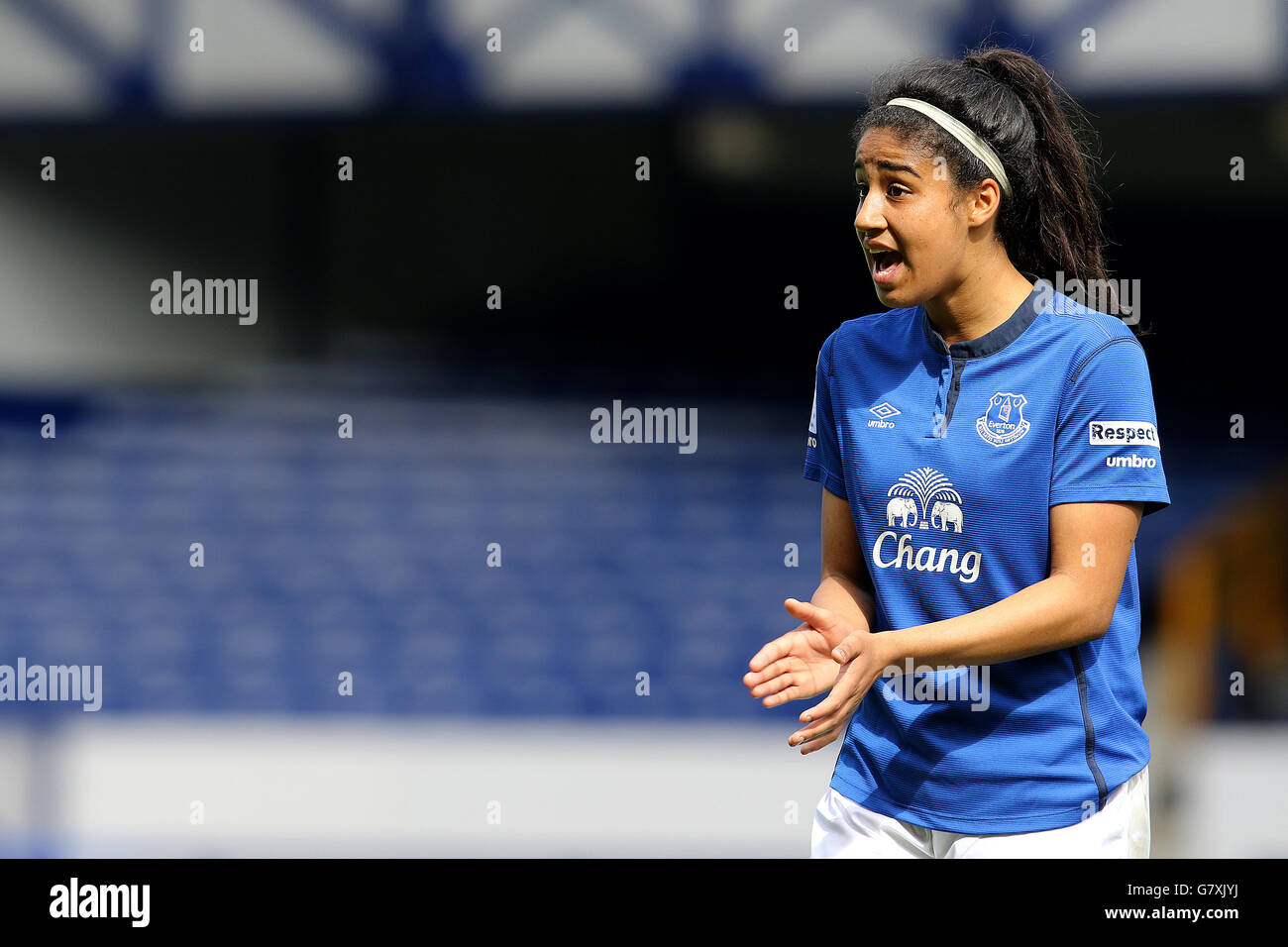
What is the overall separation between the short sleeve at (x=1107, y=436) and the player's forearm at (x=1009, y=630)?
11 cm

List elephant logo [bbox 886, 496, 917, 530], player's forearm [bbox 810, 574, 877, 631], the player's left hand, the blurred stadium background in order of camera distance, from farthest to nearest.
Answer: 1. the blurred stadium background
2. player's forearm [bbox 810, 574, 877, 631]
3. elephant logo [bbox 886, 496, 917, 530]
4. the player's left hand

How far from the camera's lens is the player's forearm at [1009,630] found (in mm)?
1291

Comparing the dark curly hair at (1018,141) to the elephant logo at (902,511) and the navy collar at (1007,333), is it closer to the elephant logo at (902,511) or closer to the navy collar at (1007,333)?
the navy collar at (1007,333)

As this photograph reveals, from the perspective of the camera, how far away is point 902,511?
1.40 metres

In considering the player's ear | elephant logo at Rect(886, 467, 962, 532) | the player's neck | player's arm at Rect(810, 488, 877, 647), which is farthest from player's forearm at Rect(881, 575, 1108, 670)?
the player's ear

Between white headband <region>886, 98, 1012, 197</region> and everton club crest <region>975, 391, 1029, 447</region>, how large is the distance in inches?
10.5

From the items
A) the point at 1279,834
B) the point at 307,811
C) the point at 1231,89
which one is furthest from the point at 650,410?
the point at 1279,834

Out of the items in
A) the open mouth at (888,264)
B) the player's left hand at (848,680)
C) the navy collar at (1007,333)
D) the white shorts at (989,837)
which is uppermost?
the open mouth at (888,264)

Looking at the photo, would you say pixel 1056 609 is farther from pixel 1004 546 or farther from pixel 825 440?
pixel 825 440

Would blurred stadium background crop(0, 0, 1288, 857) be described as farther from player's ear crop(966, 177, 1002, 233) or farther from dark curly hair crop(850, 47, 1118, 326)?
player's ear crop(966, 177, 1002, 233)

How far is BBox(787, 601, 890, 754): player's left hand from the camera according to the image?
128 centimetres

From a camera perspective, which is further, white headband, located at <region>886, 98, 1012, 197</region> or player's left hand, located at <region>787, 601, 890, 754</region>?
white headband, located at <region>886, 98, 1012, 197</region>

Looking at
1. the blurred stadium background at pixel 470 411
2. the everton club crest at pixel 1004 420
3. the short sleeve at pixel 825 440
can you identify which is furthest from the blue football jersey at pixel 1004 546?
the blurred stadium background at pixel 470 411

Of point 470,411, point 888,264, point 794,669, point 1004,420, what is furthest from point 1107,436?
point 470,411
